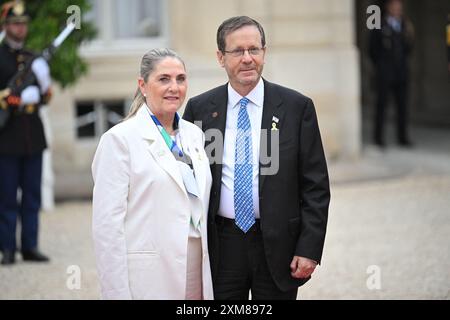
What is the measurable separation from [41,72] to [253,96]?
15.1 ft

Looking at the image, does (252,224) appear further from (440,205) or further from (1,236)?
(440,205)

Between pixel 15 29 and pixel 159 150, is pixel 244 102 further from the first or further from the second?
pixel 15 29

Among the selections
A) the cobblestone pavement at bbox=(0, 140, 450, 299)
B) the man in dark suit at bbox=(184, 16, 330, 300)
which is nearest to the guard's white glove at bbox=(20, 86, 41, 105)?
the cobblestone pavement at bbox=(0, 140, 450, 299)

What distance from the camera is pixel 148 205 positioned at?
4.47m

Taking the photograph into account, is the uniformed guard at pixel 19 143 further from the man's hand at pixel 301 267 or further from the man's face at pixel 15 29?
the man's hand at pixel 301 267

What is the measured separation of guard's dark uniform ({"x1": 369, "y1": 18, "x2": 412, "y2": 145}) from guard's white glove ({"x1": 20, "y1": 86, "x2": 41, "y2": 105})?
6.56 meters

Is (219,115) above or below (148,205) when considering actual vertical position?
above

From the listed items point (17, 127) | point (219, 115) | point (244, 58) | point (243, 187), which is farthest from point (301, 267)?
point (17, 127)

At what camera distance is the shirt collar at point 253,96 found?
493 cm

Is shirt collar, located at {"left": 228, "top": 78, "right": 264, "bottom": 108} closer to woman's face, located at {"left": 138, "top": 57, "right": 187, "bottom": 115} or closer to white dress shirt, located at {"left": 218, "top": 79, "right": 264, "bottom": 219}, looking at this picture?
white dress shirt, located at {"left": 218, "top": 79, "right": 264, "bottom": 219}

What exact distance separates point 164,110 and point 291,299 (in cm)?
115

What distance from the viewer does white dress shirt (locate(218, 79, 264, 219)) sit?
482 centimetres

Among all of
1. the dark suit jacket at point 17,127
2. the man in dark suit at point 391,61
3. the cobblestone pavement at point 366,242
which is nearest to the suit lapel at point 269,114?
the cobblestone pavement at point 366,242

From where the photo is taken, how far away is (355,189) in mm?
12094
